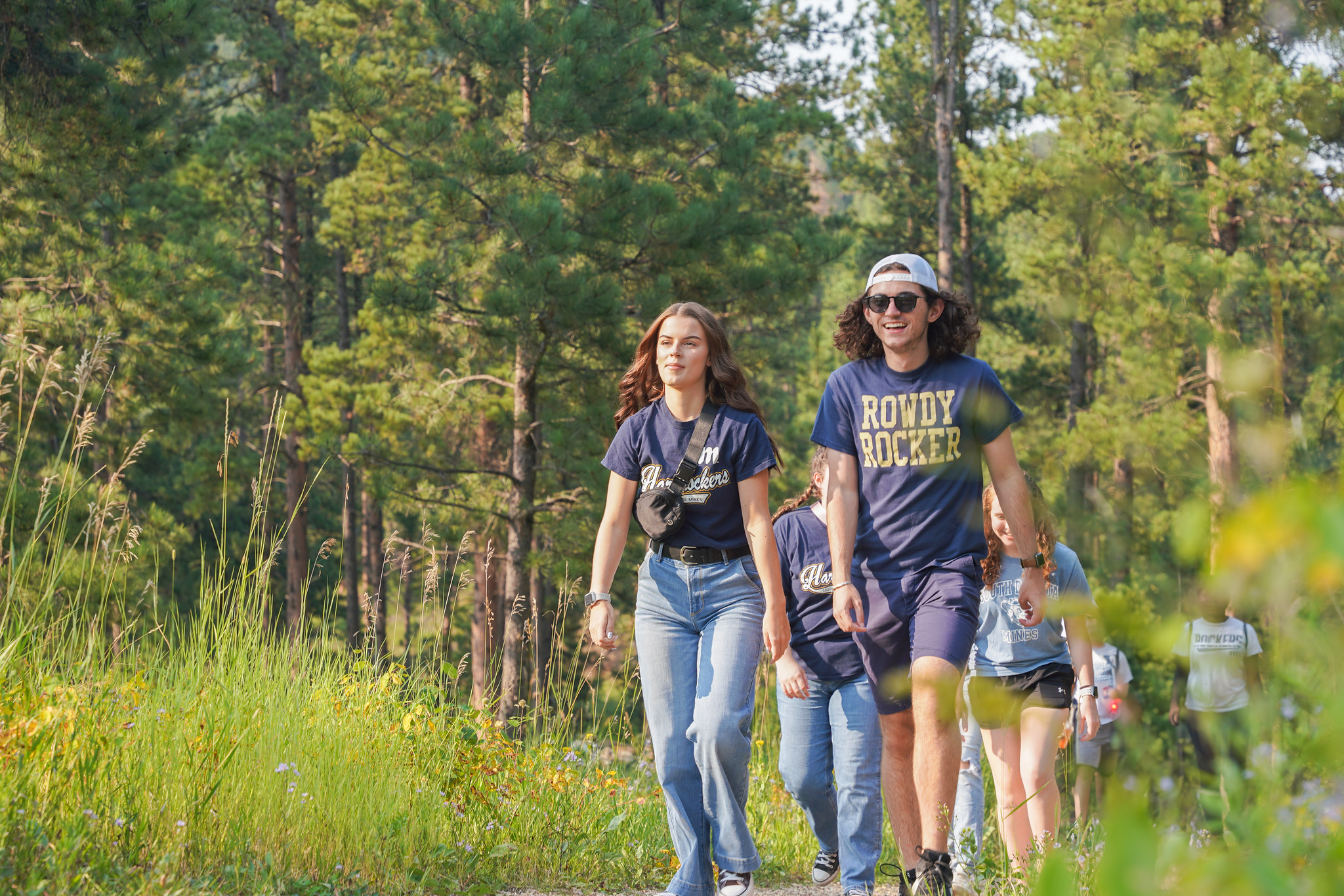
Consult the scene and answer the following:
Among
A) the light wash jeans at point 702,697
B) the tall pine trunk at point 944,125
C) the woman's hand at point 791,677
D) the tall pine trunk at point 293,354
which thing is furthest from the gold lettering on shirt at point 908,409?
the tall pine trunk at point 293,354

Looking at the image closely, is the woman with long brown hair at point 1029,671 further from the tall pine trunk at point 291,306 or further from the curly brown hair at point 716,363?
the tall pine trunk at point 291,306

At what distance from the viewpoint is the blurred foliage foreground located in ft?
7.89

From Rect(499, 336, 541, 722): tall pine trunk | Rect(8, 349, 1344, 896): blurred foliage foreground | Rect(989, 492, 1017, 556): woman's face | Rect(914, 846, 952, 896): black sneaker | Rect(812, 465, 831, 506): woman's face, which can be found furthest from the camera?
Rect(499, 336, 541, 722): tall pine trunk

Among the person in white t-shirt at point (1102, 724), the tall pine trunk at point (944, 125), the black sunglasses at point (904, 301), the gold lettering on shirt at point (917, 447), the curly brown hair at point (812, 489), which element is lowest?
the person in white t-shirt at point (1102, 724)

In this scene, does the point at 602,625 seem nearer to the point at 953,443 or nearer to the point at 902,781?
the point at 902,781

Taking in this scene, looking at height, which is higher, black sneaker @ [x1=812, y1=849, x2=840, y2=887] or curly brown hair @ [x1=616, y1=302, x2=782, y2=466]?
curly brown hair @ [x1=616, y1=302, x2=782, y2=466]

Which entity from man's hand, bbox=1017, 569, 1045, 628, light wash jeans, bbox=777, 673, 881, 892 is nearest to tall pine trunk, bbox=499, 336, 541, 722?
light wash jeans, bbox=777, 673, 881, 892

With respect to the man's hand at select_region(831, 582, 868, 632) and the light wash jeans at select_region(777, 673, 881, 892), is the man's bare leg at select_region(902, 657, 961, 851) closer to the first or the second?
the man's hand at select_region(831, 582, 868, 632)

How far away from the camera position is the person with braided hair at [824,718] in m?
3.50

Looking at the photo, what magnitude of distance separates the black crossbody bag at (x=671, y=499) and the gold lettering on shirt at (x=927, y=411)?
653 millimetres

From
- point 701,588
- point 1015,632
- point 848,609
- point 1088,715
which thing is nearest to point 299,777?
point 701,588

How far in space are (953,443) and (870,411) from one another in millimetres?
280

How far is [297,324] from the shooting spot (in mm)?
19359

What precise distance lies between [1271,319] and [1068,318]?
0.55ft
